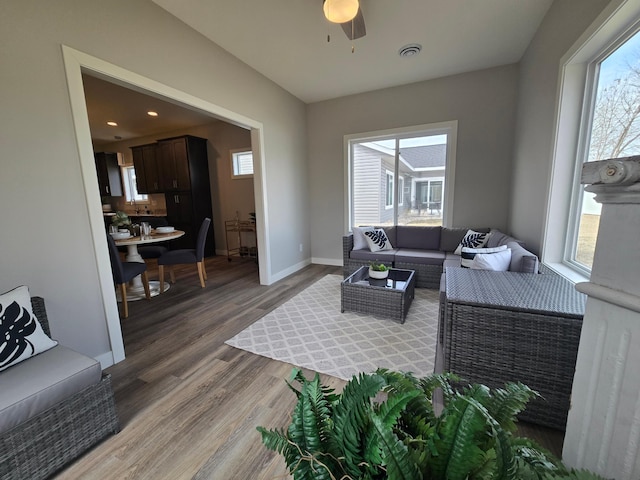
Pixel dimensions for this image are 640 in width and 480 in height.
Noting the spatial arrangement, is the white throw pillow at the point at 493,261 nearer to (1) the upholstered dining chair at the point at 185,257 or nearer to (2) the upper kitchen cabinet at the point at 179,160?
(1) the upholstered dining chair at the point at 185,257

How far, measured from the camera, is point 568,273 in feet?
6.62

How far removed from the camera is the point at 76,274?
186 cm

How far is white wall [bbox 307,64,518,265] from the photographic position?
3.60 meters

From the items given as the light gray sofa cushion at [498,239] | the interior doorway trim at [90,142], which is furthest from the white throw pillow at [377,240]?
the interior doorway trim at [90,142]

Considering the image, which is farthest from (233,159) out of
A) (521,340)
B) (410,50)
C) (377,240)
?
(521,340)

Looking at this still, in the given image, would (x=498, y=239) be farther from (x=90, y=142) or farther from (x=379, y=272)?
(x=90, y=142)

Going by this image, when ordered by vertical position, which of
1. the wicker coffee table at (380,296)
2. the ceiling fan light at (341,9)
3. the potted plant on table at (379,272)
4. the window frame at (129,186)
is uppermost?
the ceiling fan light at (341,9)

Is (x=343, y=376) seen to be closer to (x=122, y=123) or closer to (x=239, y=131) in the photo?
(x=239, y=131)

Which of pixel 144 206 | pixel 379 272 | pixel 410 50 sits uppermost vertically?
pixel 410 50

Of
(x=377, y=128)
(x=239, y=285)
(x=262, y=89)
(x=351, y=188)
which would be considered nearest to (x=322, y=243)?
(x=351, y=188)

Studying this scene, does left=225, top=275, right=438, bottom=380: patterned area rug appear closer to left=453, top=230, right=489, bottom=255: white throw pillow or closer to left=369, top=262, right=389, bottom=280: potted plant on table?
left=369, top=262, right=389, bottom=280: potted plant on table

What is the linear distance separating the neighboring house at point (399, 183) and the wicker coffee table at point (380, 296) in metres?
1.72

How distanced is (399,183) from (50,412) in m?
4.44

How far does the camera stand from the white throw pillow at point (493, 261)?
2236 mm
